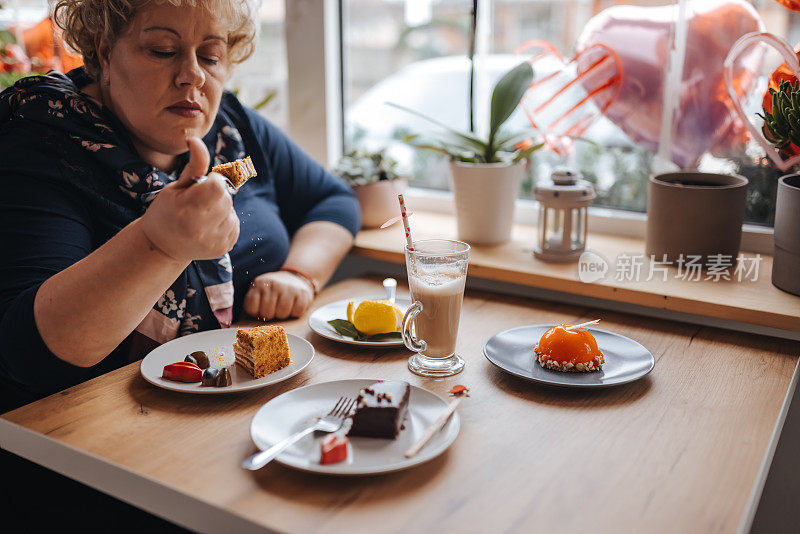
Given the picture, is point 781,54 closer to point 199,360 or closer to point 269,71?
point 199,360

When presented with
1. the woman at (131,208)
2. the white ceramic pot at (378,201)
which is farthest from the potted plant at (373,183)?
the woman at (131,208)

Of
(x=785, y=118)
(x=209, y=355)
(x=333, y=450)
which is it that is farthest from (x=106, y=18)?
(x=785, y=118)

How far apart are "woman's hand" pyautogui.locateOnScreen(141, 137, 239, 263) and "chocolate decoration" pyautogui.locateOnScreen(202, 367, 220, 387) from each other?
0.19 m

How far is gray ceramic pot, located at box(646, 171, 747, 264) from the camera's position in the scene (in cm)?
136

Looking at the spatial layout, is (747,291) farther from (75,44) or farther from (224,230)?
(75,44)

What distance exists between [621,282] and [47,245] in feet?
3.45

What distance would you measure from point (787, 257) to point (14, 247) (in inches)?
52.3

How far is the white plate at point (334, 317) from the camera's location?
1169mm

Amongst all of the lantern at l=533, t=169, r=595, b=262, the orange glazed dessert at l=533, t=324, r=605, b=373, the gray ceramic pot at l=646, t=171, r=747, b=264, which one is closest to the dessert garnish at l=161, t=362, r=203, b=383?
the orange glazed dessert at l=533, t=324, r=605, b=373

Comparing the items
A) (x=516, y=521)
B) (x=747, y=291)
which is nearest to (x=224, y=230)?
(x=516, y=521)

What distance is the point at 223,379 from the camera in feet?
3.30

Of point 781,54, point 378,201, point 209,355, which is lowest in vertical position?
point 209,355

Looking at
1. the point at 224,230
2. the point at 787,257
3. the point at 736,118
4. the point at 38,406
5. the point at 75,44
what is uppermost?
the point at 75,44

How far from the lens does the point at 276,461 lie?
83 cm
